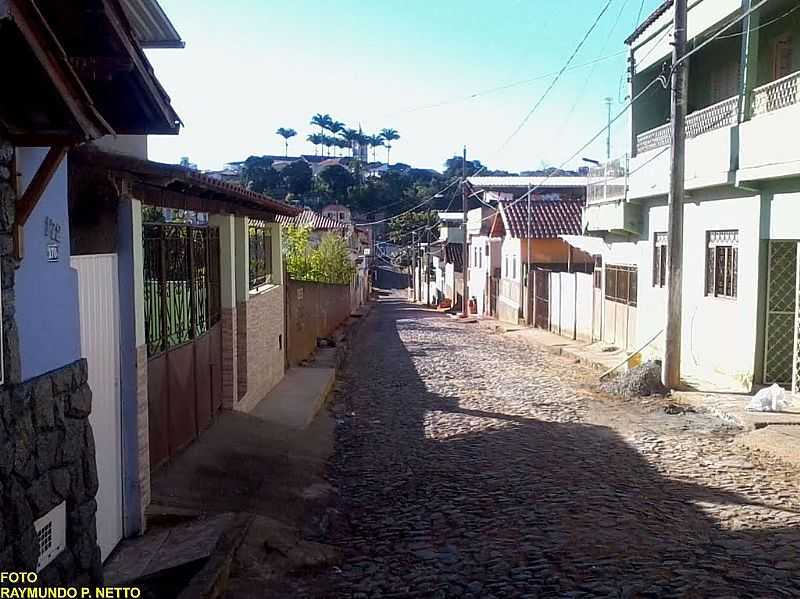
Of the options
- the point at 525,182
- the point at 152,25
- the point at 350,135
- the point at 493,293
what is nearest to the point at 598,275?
the point at 152,25

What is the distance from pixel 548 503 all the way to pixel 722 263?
8345 millimetres

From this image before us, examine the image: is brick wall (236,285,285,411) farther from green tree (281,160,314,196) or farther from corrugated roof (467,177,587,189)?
green tree (281,160,314,196)

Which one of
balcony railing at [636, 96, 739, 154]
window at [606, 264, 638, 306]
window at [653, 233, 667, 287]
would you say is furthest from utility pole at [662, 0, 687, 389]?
window at [606, 264, 638, 306]

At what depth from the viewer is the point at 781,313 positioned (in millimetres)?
12945

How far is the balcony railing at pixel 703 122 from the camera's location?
13758 millimetres

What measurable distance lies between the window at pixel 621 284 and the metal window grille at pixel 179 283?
12054 millimetres

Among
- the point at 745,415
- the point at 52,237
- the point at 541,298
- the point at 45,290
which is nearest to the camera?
the point at 45,290

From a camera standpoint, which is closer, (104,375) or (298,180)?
(104,375)

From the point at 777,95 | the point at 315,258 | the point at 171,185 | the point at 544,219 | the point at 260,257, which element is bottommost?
the point at 315,258

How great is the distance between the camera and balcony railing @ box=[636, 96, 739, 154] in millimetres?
13758

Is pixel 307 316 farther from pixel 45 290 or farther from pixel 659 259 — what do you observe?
pixel 45 290

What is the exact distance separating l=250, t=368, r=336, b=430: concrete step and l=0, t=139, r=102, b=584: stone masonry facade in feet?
21.0

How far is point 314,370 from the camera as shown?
17.1m

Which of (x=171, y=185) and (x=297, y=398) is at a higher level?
(x=171, y=185)
